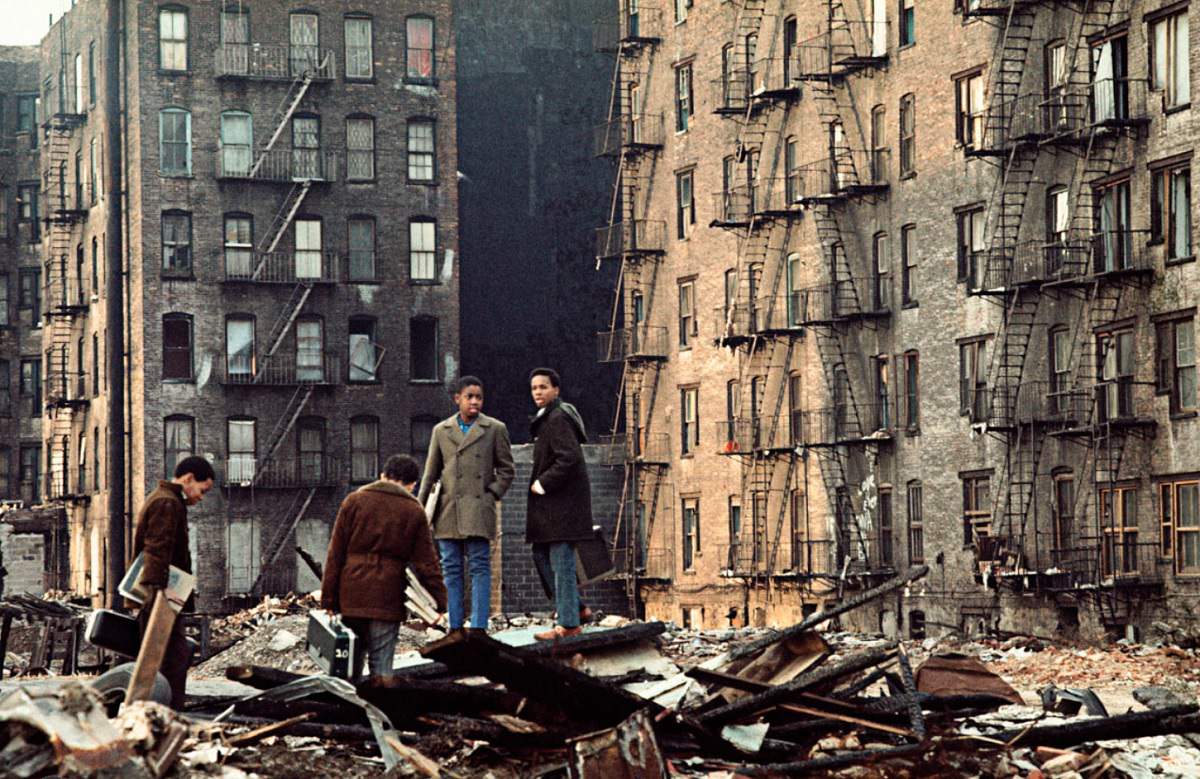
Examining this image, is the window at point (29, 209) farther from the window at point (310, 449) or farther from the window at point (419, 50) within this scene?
the window at point (310, 449)

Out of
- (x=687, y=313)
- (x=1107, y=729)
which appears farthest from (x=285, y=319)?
(x=1107, y=729)

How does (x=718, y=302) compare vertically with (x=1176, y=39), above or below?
below

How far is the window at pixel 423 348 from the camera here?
7219 cm

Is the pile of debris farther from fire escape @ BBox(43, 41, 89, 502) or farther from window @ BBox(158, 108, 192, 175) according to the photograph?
fire escape @ BBox(43, 41, 89, 502)

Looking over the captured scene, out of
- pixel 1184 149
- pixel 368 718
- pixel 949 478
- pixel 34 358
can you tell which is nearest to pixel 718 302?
pixel 949 478

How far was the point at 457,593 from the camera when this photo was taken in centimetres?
1914

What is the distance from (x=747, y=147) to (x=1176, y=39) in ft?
60.9

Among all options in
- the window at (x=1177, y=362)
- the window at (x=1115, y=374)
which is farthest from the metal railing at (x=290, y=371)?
the window at (x=1177, y=362)

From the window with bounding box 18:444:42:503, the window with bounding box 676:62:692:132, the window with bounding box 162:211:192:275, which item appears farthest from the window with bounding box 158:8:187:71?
the window with bounding box 18:444:42:503

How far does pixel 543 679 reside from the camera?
1488cm

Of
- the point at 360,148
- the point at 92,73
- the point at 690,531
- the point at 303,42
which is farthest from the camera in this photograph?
the point at 92,73

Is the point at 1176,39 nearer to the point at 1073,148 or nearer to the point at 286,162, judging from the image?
the point at 1073,148

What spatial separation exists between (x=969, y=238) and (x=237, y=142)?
30.2 m

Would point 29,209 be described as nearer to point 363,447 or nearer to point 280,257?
point 280,257
